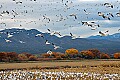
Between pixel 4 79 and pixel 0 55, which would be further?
pixel 0 55

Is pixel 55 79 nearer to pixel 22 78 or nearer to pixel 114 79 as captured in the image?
pixel 22 78

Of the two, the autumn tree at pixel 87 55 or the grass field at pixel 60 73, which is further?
the autumn tree at pixel 87 55

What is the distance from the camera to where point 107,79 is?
31656 millimetres

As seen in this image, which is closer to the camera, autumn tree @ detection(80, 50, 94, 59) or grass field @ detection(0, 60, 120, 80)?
grass field @ detection(0, 60, 120, 80)

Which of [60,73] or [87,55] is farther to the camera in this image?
[87,55]

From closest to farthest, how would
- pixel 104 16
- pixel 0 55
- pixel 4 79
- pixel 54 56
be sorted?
1. pixel 104 16
2. pixel 4 79
3. pixel 0 55
4. pixel 54 56

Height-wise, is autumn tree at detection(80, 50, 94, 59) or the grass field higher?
autumn tree at detection(80, 50, 94, 59)

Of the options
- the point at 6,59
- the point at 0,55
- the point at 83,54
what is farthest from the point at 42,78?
the point at 83,54

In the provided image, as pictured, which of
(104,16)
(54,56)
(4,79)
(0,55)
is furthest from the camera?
(54,56)

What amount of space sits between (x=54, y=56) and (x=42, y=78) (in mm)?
52221

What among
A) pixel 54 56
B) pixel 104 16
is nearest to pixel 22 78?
pixel 104 16

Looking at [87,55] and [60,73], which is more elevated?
[87,55]

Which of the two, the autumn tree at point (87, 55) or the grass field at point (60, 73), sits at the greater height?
the autumn tree at point (87, 55)

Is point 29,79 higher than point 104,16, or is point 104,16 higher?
point 104,16
